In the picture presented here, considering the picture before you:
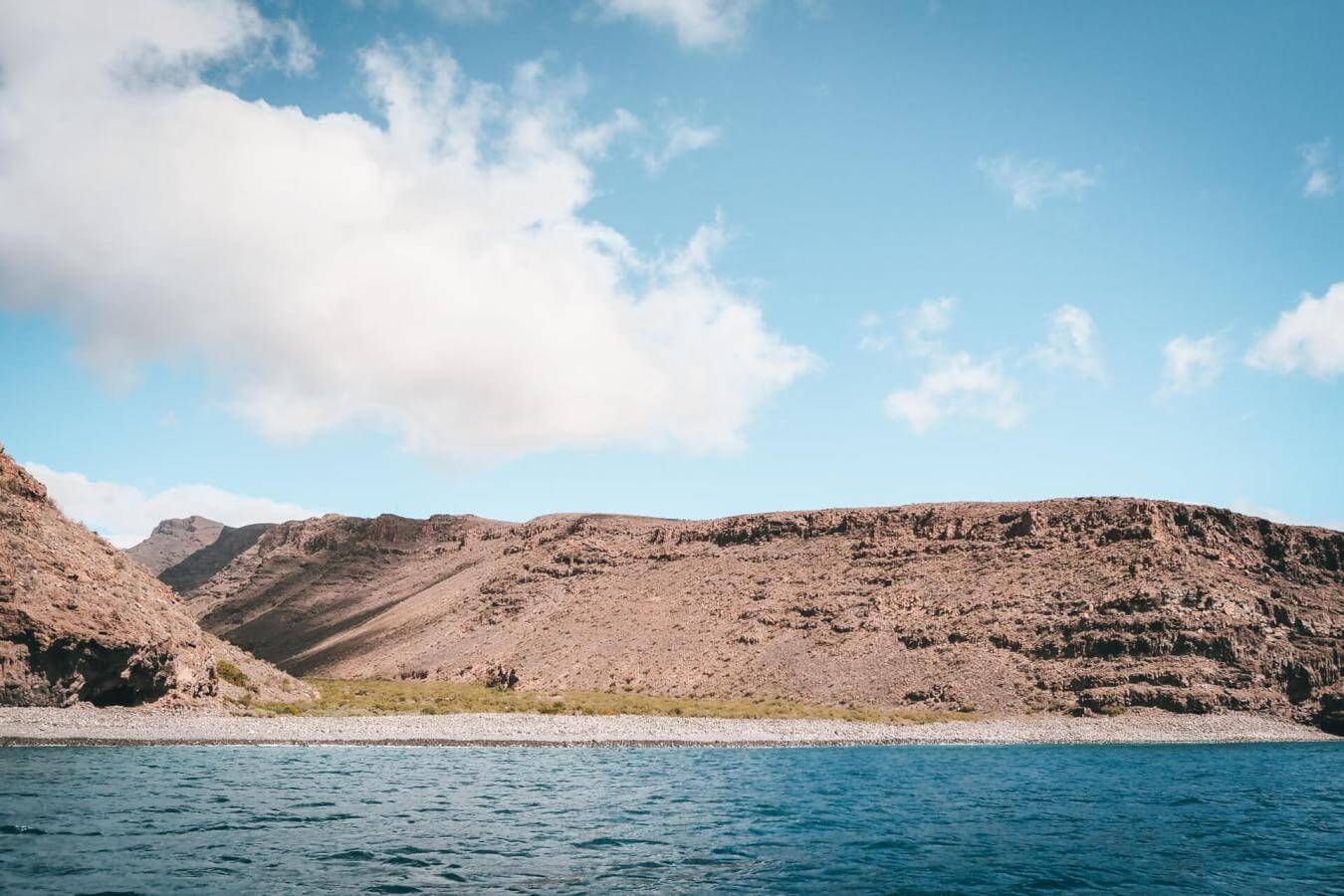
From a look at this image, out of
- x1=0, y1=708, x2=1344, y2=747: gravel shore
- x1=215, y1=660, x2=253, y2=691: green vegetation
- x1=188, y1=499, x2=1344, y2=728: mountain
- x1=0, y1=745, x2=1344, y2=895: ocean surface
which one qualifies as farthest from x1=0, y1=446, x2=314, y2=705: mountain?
x1=188, y1=499, x2=1344, y2=728: mountain

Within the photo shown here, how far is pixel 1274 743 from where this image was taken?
51.0m

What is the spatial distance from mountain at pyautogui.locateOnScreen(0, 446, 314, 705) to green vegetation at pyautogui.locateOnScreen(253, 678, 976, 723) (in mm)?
8602

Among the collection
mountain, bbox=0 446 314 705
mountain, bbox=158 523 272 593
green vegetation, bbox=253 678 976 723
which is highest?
mountain, bbox=158 523 272 593

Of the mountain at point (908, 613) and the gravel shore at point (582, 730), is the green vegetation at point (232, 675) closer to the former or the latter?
the gravel shore at point (582, 730)

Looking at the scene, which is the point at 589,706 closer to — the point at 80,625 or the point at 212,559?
the point at 80,625

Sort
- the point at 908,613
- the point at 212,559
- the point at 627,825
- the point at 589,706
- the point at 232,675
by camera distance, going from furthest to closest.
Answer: the point at 212,559 < the point at 908,613 < the point at 589,706 < the point at 232,675 < the point at 627,825

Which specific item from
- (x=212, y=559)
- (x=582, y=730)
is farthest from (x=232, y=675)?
(x=212, y=559)

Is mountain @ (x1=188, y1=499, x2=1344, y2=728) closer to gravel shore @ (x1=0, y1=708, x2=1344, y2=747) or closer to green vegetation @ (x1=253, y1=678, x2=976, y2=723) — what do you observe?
gravel shore @ (x1=0, y1=708, x2=1344, y2=747)

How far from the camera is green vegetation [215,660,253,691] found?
4759 cm

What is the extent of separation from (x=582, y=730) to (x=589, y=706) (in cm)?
1281

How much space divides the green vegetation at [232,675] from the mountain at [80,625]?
472 millimetres

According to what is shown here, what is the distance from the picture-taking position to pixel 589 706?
59.4 m

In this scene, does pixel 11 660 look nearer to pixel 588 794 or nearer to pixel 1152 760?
pixel 588 794

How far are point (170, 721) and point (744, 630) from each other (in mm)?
48995
